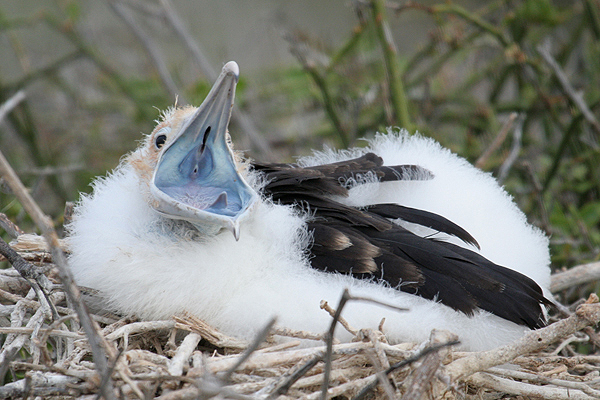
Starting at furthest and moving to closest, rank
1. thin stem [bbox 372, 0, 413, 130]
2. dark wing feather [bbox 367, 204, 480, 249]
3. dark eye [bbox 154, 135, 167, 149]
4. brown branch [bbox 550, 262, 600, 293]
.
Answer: thin stem [bbox 372, 0, 413, 130] → brown branch [bbox 550, 262, 600, 293] → dark eye [bbox 154, 135, 167, 149] → dark wing feather [bbox 367, 204, 480, 249]

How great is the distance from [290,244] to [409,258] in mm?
251

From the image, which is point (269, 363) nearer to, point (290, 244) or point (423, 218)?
point (290, 244)

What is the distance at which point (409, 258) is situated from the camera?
4.24 ft

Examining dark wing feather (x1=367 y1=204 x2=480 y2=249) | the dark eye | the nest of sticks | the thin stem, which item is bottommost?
the nest of sticks

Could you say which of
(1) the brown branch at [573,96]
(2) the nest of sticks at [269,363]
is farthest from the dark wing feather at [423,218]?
(1) the brown branch at [573,96]

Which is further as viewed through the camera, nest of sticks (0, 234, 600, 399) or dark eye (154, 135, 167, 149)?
dark eye (154, 135, 167, 149)

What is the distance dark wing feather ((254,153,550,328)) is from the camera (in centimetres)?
125

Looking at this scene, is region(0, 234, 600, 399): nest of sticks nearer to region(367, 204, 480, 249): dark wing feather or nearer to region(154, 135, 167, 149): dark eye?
region(367, 204, 480, 249): dark wing feather

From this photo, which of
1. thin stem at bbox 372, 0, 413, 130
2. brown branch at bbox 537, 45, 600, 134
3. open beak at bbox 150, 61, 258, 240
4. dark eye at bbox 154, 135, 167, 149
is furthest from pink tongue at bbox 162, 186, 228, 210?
brown branch at bbox 537, 45, 600, 134

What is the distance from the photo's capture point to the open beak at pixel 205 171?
1.31 m

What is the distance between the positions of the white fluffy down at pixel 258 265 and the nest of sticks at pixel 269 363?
1.9 inches

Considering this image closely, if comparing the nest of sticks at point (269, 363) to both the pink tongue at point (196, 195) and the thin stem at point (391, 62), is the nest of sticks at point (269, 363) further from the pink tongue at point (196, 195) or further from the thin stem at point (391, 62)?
the thin stem at point (391, 62)

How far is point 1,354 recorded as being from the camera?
115cm

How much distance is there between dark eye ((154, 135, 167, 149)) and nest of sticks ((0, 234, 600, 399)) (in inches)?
15.7
